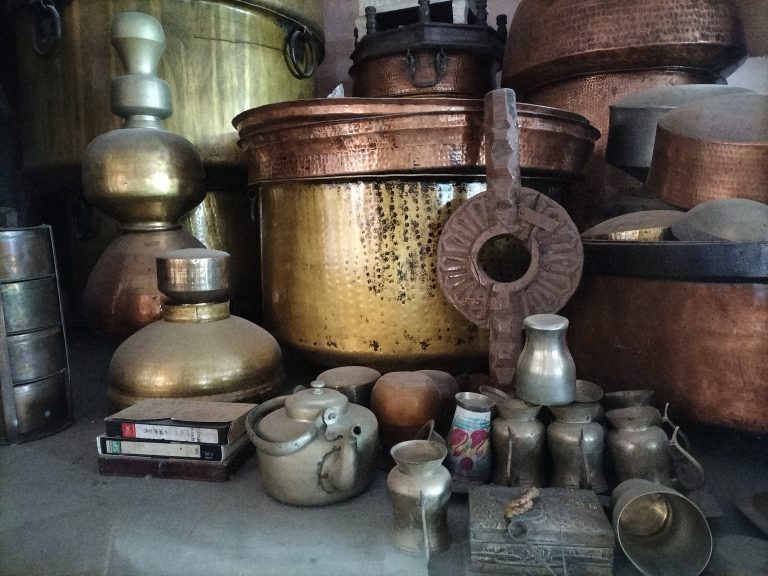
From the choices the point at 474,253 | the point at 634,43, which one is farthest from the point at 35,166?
the point at 634,43

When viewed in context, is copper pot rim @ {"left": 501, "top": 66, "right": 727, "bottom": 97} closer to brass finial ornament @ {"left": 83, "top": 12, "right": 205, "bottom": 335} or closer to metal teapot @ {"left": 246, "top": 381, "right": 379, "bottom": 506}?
brass finial ornament @ {"left": 83, "top": 12, "right": 205, "bottom": 335}

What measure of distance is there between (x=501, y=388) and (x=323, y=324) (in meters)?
0.50

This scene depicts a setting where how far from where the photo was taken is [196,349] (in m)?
1.33

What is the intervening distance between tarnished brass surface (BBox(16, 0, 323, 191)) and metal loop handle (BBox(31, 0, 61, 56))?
0.07ft

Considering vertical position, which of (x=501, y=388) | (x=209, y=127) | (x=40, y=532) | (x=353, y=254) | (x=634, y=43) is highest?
(x=634, y=43)

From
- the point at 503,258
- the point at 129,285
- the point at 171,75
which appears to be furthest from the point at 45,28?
the point at 503,258

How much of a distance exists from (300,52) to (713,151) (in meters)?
1.58

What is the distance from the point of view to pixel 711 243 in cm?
105

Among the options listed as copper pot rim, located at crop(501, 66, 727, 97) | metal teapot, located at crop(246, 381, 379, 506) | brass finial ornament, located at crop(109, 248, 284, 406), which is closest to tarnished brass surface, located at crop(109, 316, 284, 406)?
brass finial ornament, located at crop(109, 248, 284, 406)

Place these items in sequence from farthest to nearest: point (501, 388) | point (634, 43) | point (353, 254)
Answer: point (634, 43), point (353, 254), point (501, 388)

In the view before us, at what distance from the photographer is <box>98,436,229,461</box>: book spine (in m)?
1.12

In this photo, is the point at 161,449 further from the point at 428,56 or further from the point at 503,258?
the point at 428,56

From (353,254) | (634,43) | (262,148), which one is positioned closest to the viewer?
(353,254)

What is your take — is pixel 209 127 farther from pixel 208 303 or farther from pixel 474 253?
pixel 474 253
